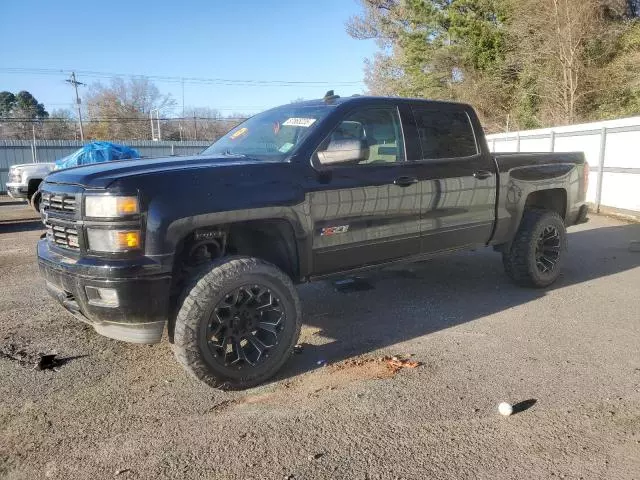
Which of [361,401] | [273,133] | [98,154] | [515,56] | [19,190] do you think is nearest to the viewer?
[361,401]

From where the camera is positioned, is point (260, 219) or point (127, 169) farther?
point (260, 219)

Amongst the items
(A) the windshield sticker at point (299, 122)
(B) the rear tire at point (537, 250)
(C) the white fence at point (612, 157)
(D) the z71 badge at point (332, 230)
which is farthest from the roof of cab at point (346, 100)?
(C) the white fence at point (612, 157)

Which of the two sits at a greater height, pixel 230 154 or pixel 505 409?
pixel 230 154

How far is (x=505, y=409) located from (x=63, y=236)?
300 centimetres

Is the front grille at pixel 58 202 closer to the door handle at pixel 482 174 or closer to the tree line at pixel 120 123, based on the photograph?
the door handle at pixel 482 174

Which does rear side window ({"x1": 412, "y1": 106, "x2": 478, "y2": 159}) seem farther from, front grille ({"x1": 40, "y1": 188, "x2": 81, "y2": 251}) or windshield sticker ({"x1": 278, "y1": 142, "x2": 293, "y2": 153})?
front grille ({"x1": 40, "y1": 188, "x2": 81, "y2": 251})

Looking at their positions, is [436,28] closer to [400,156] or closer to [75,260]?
[400,156]

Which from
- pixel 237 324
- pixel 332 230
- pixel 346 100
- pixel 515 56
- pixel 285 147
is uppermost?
pixel 515 56

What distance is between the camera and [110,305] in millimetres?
3152

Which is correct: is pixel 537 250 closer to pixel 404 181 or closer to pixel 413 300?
pixel 413 300

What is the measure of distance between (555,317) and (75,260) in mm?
4086

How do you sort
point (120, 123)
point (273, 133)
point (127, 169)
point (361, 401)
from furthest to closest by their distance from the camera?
point (120, 123) < point (273, 133) < point (127, 169) < point (361, 401)

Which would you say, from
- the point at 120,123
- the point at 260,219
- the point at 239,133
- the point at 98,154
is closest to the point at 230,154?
the point at 239,133

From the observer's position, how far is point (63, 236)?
346cm
